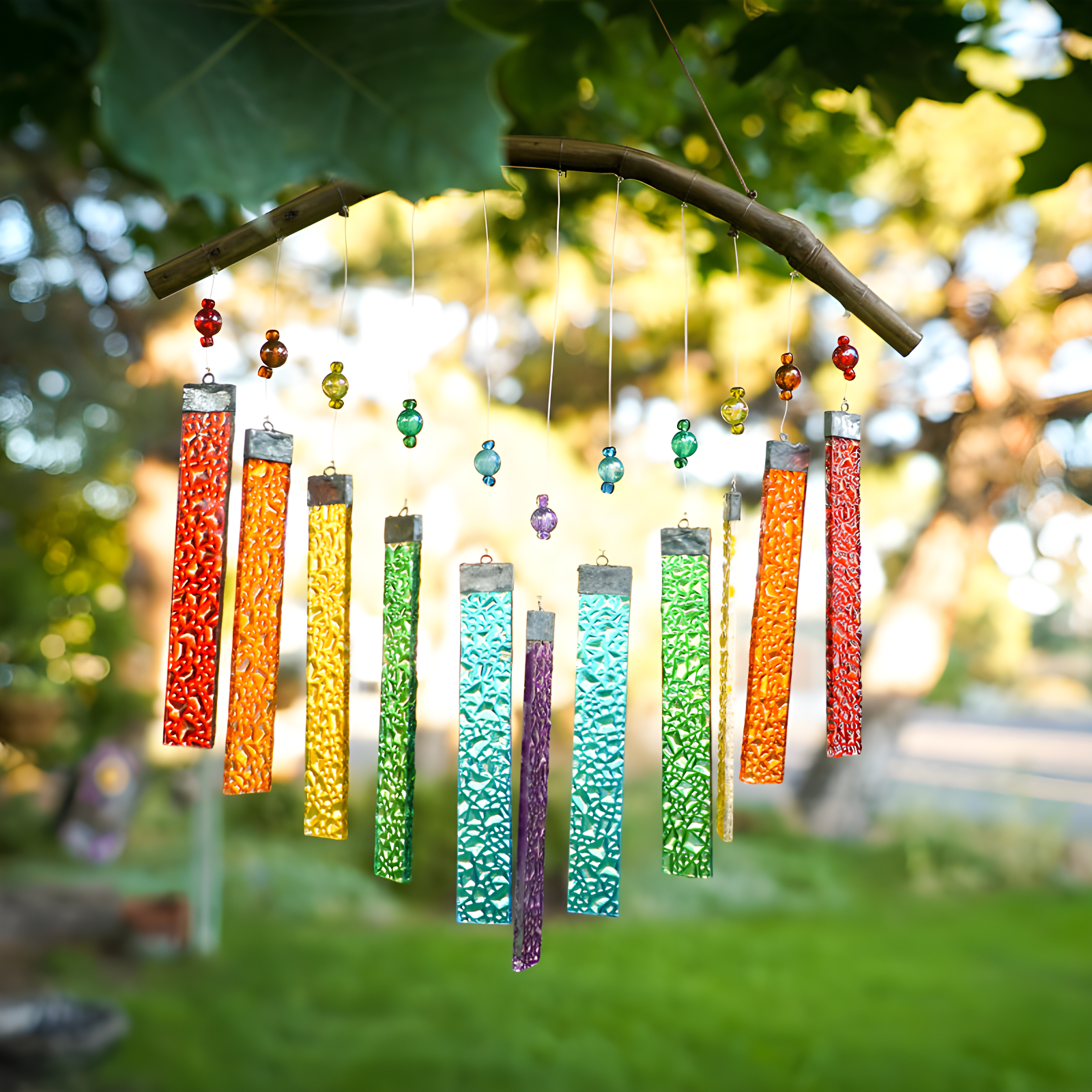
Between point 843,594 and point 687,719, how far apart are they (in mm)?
207

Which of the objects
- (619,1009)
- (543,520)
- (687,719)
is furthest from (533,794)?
(619,1009)

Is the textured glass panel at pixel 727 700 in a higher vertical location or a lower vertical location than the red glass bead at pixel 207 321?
lower

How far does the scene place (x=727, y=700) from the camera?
38.0 inches

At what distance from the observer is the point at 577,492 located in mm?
4168

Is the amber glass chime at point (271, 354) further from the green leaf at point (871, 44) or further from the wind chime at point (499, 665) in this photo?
the green leaf at point (871, 44)

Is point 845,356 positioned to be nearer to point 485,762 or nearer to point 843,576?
point 843,576

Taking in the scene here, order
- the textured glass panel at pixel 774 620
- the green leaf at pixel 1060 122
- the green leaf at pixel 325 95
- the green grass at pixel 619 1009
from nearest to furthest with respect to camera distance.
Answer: the green leaf at pixel 325 95
the green leaf at pixel 1060 122
the textured glass panel at pixel 774 620
the green grass at pixel 619 1009

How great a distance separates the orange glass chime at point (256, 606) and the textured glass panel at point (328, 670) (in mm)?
37

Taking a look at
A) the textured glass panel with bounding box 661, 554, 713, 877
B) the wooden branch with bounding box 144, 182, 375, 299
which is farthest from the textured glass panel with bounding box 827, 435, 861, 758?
the wooden branch with bounding box 144, 182, 375, 299

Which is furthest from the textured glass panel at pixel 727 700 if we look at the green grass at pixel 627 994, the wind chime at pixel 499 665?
the green grass at pixel 627 994

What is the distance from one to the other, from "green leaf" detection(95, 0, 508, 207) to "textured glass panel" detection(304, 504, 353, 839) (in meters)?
0.44

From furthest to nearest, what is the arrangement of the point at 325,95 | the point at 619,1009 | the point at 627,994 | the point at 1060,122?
the point at 627,994 < the point at 619,1009 < the point at 1060,122 < the point at 325,95

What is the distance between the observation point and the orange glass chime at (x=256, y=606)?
0.88 m

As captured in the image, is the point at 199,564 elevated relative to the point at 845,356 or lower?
lower
